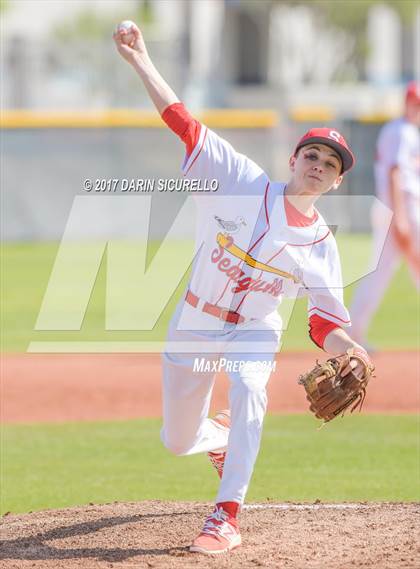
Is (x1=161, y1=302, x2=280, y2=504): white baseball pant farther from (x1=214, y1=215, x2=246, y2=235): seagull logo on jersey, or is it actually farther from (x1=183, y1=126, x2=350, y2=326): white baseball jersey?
(x1=214, y1=215, x2=246, y2=235): seagull logo on jersey

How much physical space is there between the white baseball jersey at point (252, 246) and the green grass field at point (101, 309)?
700 centimetres

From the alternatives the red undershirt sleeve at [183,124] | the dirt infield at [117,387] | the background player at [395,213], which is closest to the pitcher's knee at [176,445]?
the red undershirt sleeve at [183,124]

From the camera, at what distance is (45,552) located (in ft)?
18.8

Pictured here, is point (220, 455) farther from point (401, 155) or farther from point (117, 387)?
point (401, 155)

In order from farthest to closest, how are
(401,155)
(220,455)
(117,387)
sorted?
(401,155)
(117,387)
(220,455)

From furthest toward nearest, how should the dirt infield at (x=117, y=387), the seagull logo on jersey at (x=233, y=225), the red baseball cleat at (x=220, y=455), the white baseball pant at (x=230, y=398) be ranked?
1. the dirt infield at (x=117, y=387)
2. the red baseball cleat at (x=220, y=455)
3. the seagull logo on jersey at (x=233, y=225)
4. the white baseball pant at (x=230, y=398)

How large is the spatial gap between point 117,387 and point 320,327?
16.8ft

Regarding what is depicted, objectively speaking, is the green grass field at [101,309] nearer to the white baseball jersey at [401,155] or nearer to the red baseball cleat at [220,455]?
the white baseball jersey at [401,155]

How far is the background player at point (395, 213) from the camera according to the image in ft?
38.3

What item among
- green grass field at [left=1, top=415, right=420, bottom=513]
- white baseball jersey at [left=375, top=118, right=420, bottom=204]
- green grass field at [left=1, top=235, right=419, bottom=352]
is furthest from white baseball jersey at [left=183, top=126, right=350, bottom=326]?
green grass field at [left=1, top=235, right=419, bottom=352]

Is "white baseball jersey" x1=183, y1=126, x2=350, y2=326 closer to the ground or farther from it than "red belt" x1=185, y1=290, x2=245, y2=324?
farther from it

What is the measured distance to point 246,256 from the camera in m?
5.95

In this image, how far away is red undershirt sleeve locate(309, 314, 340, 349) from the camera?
19.7ft

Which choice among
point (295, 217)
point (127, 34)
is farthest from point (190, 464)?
point (127, 34)
